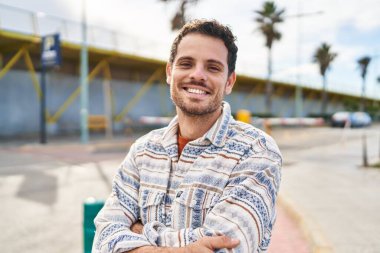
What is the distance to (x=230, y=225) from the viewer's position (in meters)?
1.67

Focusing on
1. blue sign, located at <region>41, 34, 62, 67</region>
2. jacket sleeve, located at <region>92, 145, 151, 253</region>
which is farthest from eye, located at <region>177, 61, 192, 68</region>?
blue sign, located at <region>41, 34, 62, 67</region>

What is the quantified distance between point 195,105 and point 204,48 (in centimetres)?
29

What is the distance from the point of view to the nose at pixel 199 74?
191 cm

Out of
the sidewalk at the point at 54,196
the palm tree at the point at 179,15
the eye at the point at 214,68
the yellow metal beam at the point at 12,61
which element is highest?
the palm tree at the point at 179,15

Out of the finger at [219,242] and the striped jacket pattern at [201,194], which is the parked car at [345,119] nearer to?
the striped jacket pattern at [201,194]

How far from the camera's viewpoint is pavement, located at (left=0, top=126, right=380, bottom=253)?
4.47 m


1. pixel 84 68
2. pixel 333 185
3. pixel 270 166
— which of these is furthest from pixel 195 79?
pixel 84 68

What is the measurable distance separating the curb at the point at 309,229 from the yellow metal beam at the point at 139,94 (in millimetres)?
21336

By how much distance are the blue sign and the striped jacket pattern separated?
1490 centimetres

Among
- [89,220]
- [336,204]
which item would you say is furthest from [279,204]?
→ [89,220]

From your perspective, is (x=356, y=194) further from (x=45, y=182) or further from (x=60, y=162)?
(x=60, y=162)

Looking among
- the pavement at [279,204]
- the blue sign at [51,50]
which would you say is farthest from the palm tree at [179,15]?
the pavement at [279,204]

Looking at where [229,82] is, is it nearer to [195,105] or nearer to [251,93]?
[195,105]

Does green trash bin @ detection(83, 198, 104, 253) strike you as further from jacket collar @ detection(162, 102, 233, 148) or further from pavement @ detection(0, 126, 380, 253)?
pavement @ detection(0, 126, 380, 253)
